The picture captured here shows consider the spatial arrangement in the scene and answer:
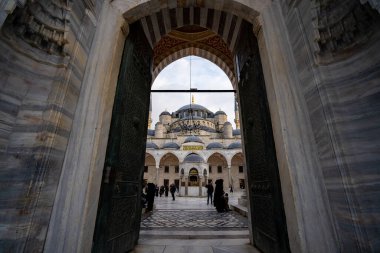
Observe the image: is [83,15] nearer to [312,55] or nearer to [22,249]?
[22,249]

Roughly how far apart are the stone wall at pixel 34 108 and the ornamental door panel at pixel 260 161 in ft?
5.55

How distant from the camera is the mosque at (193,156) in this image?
76.2 ft

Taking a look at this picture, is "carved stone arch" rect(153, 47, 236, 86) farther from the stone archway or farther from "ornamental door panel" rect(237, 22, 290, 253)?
the stone archway

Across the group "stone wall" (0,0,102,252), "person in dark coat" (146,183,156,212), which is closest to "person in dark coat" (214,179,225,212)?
"person in dark coat" (146,183,156,212)

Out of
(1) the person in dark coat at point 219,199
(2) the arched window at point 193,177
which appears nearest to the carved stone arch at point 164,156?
(2) the arched window at point 193,177

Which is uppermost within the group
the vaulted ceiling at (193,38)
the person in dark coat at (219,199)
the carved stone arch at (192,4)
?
the vaulted ceiling at (193,38)

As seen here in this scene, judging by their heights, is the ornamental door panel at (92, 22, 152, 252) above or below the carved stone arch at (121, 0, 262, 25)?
below

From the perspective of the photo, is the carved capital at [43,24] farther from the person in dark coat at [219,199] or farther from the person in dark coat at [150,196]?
the person in dark coat at [219,199]

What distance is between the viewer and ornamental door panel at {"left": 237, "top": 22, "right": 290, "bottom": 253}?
1.53 metres

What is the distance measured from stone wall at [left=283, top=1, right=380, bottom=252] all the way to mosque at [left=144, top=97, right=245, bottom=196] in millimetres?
20097

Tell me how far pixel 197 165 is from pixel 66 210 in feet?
72.7

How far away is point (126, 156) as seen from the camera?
1.94 meters

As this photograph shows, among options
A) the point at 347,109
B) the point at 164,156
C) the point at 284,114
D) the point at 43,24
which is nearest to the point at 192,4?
the point at 43,24

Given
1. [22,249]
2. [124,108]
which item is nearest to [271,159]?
[124,108]
